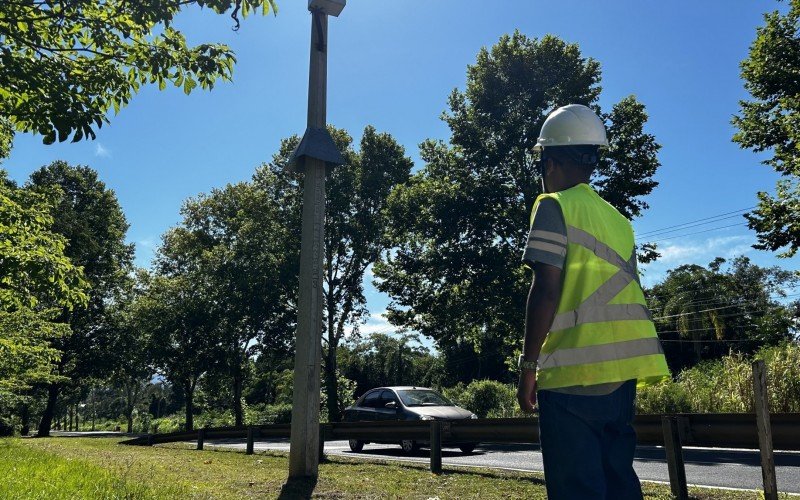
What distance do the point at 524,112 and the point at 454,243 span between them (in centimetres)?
641

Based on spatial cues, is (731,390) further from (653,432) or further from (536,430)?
(653,432)

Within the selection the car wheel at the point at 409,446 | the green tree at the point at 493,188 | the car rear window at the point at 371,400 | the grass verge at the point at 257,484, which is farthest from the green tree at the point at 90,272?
the grass verge at the point at 257,484

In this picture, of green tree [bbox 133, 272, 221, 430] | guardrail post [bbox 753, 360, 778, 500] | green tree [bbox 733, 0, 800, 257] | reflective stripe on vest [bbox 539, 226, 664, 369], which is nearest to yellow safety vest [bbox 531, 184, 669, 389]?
reflective stripe on vest [bbox 539, 226, 664, 369]

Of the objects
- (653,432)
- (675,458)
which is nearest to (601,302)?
(675,458)

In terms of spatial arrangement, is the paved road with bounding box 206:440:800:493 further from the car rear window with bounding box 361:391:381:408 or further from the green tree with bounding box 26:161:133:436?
the green tree with bounding box 26:161:133:436

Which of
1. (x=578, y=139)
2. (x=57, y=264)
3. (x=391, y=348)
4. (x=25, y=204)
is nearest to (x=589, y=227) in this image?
(x=578, y=139)

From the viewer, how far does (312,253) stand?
7.46m

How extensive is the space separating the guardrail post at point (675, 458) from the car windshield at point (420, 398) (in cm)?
943

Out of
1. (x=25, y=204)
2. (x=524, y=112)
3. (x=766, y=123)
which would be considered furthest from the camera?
(x=524, y=112)

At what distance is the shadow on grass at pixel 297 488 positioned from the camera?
5.89 meters

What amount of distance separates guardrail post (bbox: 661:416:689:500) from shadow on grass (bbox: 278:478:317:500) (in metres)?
3.60

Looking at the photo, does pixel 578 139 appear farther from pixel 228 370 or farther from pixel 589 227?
pixel 228 370

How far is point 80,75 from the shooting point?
598cm

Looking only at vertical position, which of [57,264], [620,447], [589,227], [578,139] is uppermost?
[57,264]
